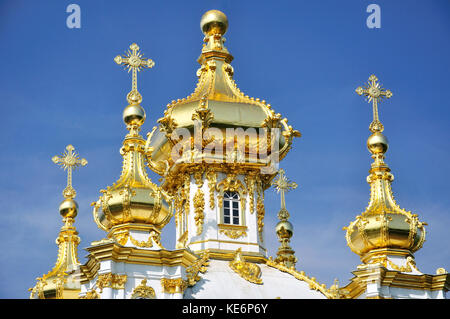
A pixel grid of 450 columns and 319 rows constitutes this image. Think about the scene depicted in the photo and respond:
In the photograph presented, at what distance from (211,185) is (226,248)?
97.4 inches

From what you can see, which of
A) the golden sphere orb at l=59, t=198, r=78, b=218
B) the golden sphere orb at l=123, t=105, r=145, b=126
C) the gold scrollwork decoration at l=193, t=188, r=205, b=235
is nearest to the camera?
the golden sphere orb at l=123, t=105, r=145, b=126

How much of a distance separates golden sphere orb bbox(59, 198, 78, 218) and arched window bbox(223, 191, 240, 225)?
22.7 ft

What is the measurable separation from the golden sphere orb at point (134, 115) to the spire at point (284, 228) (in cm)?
960

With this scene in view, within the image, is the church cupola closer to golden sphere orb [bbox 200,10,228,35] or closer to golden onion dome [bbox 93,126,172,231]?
golden sphere orb [bbox 200,10,228,35]

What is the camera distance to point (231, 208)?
151 ft

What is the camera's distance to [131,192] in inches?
1597

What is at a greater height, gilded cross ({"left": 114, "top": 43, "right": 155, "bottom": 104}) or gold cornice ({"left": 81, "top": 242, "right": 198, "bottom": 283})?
gilded cross ({"left": 114, "top": 43, "right": 155, "bottom": 104})

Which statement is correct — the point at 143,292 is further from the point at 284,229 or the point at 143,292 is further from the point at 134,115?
the point at 284,229

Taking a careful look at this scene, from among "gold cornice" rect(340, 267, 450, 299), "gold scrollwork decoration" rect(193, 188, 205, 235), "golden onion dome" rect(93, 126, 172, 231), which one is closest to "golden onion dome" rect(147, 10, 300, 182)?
"gold scrollwork decoration" rect(193, 188, 205, 235)

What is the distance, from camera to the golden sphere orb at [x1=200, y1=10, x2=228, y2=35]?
161 ft

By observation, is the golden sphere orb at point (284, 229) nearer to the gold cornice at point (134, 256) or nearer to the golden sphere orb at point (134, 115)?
the golden sphere orb at point (134, 115)
